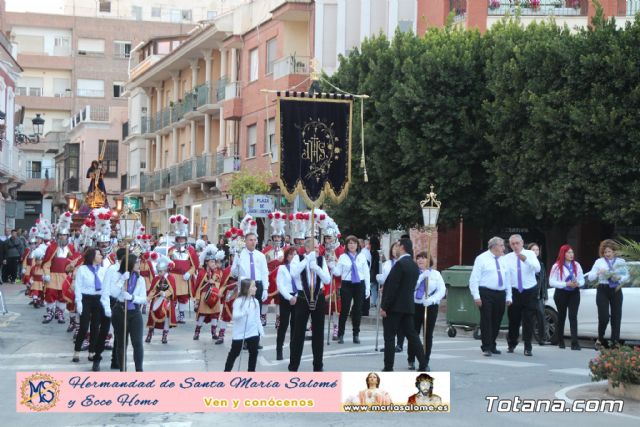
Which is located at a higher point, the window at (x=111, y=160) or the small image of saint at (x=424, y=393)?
the window at (x=111, y=160)

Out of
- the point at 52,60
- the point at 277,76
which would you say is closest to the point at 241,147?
the point at 277,76

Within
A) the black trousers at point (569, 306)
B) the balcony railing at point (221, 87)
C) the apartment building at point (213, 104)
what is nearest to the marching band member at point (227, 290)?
the black trousers at point (569, 306)

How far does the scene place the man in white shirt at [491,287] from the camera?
17.1 m

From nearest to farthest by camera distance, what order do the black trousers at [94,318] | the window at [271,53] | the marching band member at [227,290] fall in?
the black trousers at [94,318], the marching band member at [227,290], the window at [271,53]

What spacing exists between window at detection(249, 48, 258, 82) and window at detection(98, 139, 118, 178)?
31.9 m

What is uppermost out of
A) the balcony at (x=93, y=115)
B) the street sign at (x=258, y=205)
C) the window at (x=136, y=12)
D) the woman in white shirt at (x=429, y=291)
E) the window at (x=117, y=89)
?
the window at (x=136, y=12)

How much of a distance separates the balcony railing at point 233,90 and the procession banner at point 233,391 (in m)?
36.6

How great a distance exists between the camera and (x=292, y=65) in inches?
1617

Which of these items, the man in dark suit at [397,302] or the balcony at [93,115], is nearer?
the man in dark suit at [397,302]

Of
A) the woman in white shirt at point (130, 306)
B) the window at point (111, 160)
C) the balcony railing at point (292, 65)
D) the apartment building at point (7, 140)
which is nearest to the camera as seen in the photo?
the woman in white shirt at point (130, 306)

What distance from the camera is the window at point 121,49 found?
3327 inches

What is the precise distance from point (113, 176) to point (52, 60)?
13311 mm

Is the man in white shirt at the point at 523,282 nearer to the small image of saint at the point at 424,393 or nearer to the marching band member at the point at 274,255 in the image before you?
the marching band member at the point at 274,255

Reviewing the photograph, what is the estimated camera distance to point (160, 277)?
19922 millimetres
